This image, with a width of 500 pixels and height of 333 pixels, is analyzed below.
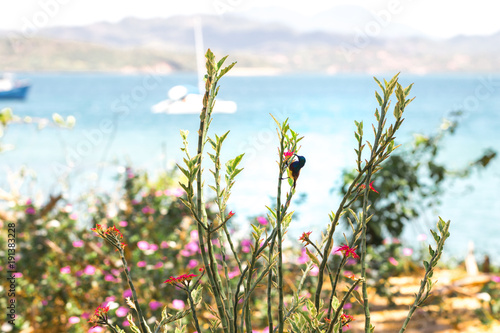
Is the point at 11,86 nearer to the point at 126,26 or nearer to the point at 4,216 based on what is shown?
the point at 4,216

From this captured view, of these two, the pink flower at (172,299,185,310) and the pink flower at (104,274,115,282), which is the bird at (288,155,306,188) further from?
the pink flower at (104,274,115,282)

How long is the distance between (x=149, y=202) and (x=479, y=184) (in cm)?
761

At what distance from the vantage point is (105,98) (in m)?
35.7

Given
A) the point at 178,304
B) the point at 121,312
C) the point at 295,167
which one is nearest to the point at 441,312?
the point at 178,304

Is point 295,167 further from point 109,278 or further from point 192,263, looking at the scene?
point 109,278

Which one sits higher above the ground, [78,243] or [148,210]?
Answer: [148,210]

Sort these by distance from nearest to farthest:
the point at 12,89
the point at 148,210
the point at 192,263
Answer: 1. the point at 192,263
2. the point at 148,210
3. the point at 12,89

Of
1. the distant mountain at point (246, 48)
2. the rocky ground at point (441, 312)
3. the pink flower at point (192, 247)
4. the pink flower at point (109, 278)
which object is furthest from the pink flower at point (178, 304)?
the distant mountain at point (246, 48)

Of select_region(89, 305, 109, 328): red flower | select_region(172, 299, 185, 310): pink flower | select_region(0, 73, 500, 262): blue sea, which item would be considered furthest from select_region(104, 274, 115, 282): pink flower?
select_region(89, 305, 109, 328): red flower

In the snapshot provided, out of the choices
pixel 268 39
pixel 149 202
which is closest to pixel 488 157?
pixel 149 202

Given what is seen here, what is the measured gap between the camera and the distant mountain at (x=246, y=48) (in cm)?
4800

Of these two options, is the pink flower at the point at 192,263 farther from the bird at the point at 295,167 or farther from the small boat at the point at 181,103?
the small boat at the point at 181,103

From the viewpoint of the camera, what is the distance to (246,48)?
231 feet

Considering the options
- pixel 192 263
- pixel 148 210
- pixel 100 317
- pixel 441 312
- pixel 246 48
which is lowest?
pixel 441 312
